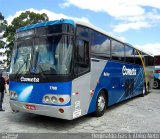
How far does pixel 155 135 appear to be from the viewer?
7645mm

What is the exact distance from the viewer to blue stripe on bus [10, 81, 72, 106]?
7.75 m

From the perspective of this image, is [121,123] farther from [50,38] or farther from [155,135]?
[50,38]

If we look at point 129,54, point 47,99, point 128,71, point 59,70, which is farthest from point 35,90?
point 129,54

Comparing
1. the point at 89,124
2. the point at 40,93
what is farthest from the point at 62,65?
the point at 89,124

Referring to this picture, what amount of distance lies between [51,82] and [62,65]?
1.94ft

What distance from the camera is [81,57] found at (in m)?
8.42

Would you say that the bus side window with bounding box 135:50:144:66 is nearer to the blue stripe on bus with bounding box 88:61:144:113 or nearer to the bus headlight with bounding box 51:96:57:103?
the blue stripe on bus with bounding box 88:61:144:113

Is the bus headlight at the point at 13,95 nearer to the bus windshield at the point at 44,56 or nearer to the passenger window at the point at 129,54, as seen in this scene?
the bus windshield at the point at 44,56

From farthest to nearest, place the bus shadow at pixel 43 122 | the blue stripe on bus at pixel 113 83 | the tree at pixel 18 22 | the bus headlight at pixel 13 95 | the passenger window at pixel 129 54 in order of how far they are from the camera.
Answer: the tree at pixel 18 22
the passenger window at pixel 129 54
the blue stripe on bus at pixel 113 83
the bus headlight at pixel 13 95
the bus shadow at pixel 43 122

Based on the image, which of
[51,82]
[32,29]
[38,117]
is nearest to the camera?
[51,82]

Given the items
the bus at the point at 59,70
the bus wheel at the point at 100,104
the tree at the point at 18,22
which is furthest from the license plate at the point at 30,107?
the tree at the point at 18,22

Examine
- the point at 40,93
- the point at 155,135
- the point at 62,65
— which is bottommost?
the point at 155,135

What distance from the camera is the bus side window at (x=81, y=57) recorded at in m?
8.16

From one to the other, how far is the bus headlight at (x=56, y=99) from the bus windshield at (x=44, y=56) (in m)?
0.67
